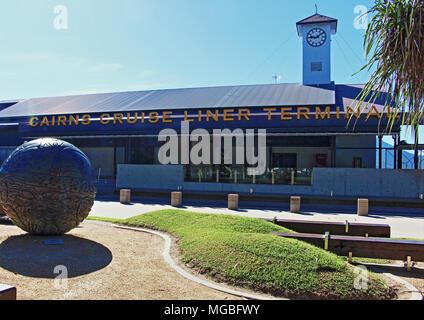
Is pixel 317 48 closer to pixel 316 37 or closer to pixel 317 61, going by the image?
pixel 316 37

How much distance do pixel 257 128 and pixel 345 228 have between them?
15.5m

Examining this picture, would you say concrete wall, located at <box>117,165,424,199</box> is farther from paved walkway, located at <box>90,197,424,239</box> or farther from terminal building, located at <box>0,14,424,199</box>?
paved walkway, located at <box>90,197,424,239</box>

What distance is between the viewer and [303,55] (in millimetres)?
34844

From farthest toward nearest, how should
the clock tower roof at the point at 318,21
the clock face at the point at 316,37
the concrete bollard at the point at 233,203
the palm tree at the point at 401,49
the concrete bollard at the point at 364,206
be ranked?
the clock face at the point at 316,37
the clock tower roof at the point at 318,21
the concrete bollard at the point at 233,203
the concrete bollard at the point at 364,206
the palm tree at the point at 401,49

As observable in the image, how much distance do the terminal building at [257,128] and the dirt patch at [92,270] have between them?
512 inches

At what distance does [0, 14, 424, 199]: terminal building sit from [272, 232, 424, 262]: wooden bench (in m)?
10.3

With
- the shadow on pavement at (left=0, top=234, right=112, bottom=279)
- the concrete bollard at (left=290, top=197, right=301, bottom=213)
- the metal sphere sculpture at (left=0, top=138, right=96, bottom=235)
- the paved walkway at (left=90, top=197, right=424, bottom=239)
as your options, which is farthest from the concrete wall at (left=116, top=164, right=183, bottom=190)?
the metal sphere sculpture at (left=0, top=138, right=96, bottom=235)

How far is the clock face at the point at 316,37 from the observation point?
34500 millimetres

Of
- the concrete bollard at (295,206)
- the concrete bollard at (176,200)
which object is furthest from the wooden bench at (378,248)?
the concrete bollard at (176,200)

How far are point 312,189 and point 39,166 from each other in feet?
55.8

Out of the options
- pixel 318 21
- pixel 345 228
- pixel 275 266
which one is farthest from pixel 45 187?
pixel 318 21

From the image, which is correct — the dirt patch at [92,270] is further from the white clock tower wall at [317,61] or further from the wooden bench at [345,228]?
the white clock tower wall at [317,61]

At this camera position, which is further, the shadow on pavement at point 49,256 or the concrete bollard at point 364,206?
the concrete bollard at point 364,206

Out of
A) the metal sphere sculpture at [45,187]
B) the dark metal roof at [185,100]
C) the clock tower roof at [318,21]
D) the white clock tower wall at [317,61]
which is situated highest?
the clock tower roof at [318,21]
